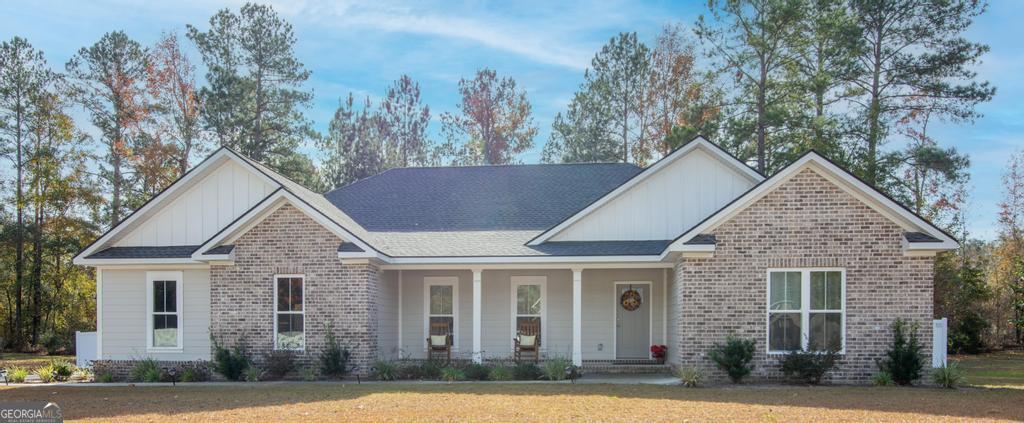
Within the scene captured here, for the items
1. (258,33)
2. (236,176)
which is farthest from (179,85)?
(236,176)

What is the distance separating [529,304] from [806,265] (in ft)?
21.5

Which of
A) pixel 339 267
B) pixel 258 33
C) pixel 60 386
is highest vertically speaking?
pixel 258 33

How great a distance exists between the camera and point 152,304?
1812 cm

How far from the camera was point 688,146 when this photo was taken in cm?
1775

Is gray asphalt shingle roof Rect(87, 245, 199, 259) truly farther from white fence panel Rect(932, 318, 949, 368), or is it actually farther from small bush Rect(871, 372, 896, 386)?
white fence panel Rect(932, 318, 949, 368)

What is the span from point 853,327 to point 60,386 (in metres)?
15.2

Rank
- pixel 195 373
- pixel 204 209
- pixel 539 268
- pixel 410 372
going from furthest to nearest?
pixel 204 209 → pixel 539 268 → pixel 195 373 → pixel 410 372

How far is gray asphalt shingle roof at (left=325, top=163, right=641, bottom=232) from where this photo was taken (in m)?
20.2

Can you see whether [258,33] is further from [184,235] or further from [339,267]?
[339,267]

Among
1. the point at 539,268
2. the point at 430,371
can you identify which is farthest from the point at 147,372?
the point at 539,268

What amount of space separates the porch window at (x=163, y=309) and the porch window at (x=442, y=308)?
558cm

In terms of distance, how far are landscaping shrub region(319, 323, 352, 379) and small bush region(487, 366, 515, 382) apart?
2.88 meters

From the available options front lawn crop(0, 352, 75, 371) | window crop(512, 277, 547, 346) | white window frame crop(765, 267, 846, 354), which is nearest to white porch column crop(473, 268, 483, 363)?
window crop(512, 277, 547, 346)

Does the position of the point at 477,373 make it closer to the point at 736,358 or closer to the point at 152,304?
the point at 736,358
